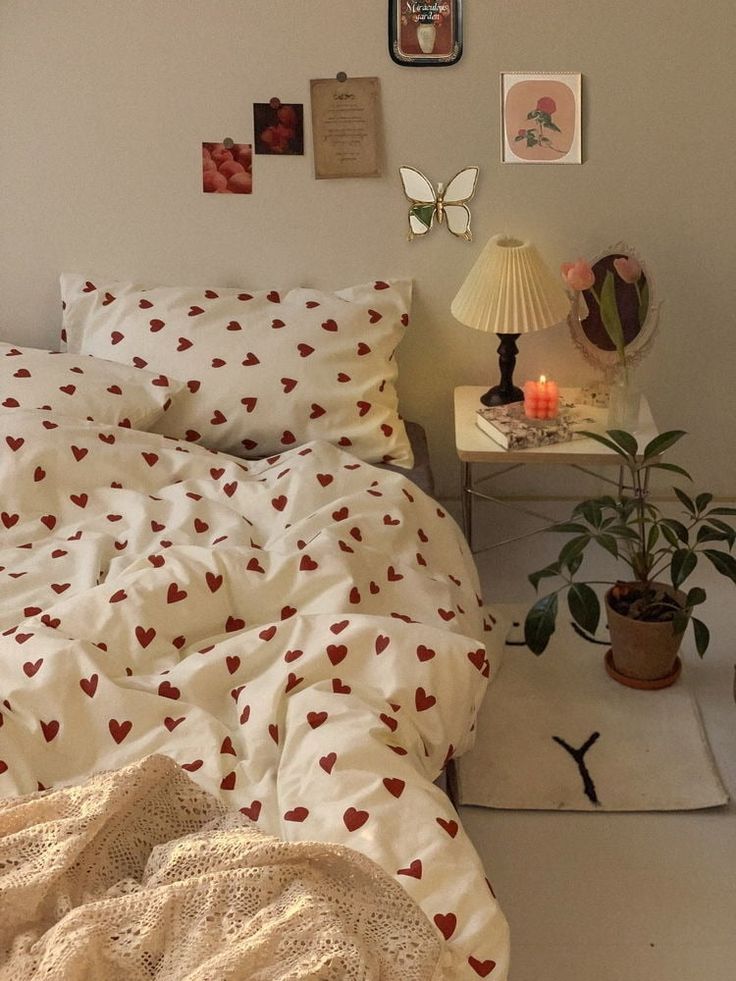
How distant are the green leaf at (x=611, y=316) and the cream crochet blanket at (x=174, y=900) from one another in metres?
1.52

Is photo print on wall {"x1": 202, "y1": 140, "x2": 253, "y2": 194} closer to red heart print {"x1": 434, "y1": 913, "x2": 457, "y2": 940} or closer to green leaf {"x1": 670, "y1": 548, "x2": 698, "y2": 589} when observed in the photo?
green leaf {"x1": 670, "y1": 548, "x2": 698, "y2": 589}

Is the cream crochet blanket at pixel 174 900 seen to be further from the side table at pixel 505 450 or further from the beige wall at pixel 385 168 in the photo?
the beige wall at pixel 385 168

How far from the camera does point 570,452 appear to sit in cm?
243

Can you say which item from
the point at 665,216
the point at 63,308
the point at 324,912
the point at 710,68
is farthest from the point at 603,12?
the point at 324,912

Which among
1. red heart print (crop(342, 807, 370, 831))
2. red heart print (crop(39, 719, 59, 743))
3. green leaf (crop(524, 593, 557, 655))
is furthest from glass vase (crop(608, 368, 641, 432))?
red heart print (crop(39, 719, 59, 743))

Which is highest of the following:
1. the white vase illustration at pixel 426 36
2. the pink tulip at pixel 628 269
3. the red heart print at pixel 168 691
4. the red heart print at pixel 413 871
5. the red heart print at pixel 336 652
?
the white vase illustration at pixel 426 36

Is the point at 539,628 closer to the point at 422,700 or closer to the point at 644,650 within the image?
the point at 644,650

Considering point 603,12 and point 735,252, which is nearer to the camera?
point 603,12

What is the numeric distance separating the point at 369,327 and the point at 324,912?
64.9 inches

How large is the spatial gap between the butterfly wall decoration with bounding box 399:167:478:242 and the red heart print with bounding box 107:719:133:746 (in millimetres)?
1516

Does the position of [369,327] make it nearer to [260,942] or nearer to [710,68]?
[710,68]

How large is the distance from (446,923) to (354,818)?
18 centimetres

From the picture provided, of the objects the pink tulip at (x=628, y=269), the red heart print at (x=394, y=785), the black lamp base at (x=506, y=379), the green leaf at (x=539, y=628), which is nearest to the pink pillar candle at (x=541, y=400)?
the black lamp base at (x=506, y=379)

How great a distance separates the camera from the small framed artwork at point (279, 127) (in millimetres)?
2596
